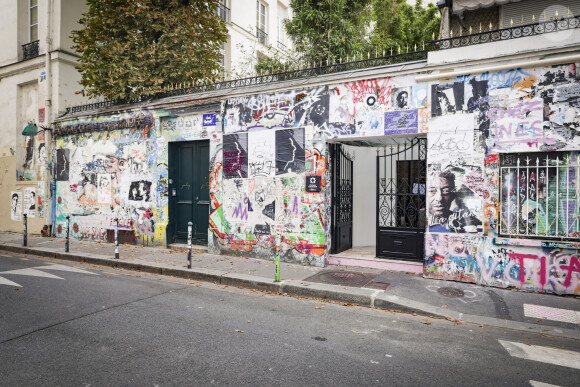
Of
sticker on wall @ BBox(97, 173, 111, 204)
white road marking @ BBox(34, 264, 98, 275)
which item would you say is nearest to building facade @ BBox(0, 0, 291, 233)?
sticker on wall @ BBox(97, 173, 111, 204)

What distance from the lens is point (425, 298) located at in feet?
19.3

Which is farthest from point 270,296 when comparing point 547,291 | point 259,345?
point 547,291

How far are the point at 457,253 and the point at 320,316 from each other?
126 inches

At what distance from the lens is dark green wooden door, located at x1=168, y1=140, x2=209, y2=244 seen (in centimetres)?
1004

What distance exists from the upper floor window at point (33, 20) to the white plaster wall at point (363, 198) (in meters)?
13.2

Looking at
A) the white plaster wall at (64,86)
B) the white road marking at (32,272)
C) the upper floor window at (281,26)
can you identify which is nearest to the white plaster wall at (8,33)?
the white plaster wall at (64,86)

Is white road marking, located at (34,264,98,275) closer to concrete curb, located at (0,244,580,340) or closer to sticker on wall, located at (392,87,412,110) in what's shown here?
concrete curb, located at (0,244,580,340)

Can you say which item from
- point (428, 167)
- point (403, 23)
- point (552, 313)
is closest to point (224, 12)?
point (403, 23)

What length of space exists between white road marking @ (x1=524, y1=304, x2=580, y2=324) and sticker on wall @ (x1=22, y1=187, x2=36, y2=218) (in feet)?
48.1

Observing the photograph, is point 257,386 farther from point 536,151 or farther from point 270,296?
point 536,151

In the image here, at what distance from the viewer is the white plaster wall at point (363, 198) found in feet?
33.4

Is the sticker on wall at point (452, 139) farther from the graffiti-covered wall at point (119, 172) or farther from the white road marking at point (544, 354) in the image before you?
the graffiti-covered wall at point (119, 172)

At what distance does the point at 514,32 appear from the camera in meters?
6.52

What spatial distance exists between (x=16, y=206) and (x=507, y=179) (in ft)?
52.0
